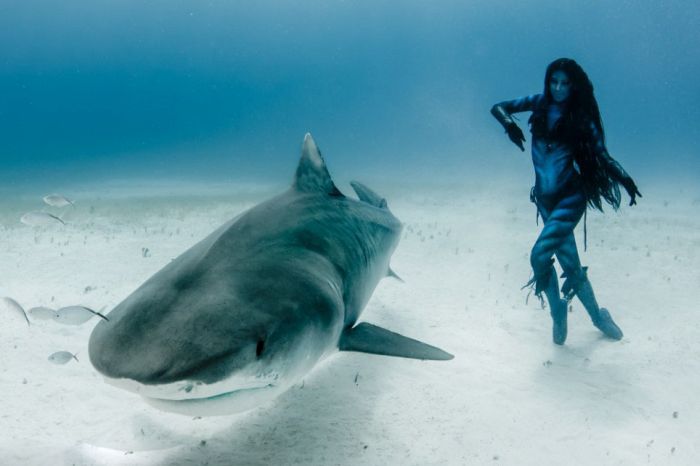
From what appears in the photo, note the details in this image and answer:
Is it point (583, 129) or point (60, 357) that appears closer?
point (60, 357)

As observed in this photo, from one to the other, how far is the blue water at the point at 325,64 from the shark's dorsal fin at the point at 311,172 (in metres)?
130

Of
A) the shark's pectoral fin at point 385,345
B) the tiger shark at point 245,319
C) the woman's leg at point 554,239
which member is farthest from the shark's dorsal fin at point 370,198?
the shark's pectoral fin at point 385,345

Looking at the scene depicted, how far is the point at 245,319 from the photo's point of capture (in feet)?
6.57

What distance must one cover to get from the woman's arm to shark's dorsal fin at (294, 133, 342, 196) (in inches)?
88.5

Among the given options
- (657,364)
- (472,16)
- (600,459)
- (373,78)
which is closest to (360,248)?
(600,459)

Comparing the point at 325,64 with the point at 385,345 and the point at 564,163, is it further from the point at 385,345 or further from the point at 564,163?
the point at 385,345

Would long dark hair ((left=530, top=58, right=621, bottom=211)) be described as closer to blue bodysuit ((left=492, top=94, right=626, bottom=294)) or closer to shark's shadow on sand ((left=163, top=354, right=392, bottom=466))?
blue bodysuit ((left=492, top=94, right=626, bottom=294))

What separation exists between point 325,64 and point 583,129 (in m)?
186

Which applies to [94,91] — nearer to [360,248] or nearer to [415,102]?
[415,102]

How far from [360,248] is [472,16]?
19595cm

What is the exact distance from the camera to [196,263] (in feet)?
7.83

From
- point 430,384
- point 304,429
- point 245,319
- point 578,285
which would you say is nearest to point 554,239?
point 578,285

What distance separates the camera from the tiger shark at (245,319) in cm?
175

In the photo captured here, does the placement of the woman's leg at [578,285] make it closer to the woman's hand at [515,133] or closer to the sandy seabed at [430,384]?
the sandy seabed at [430,384]
